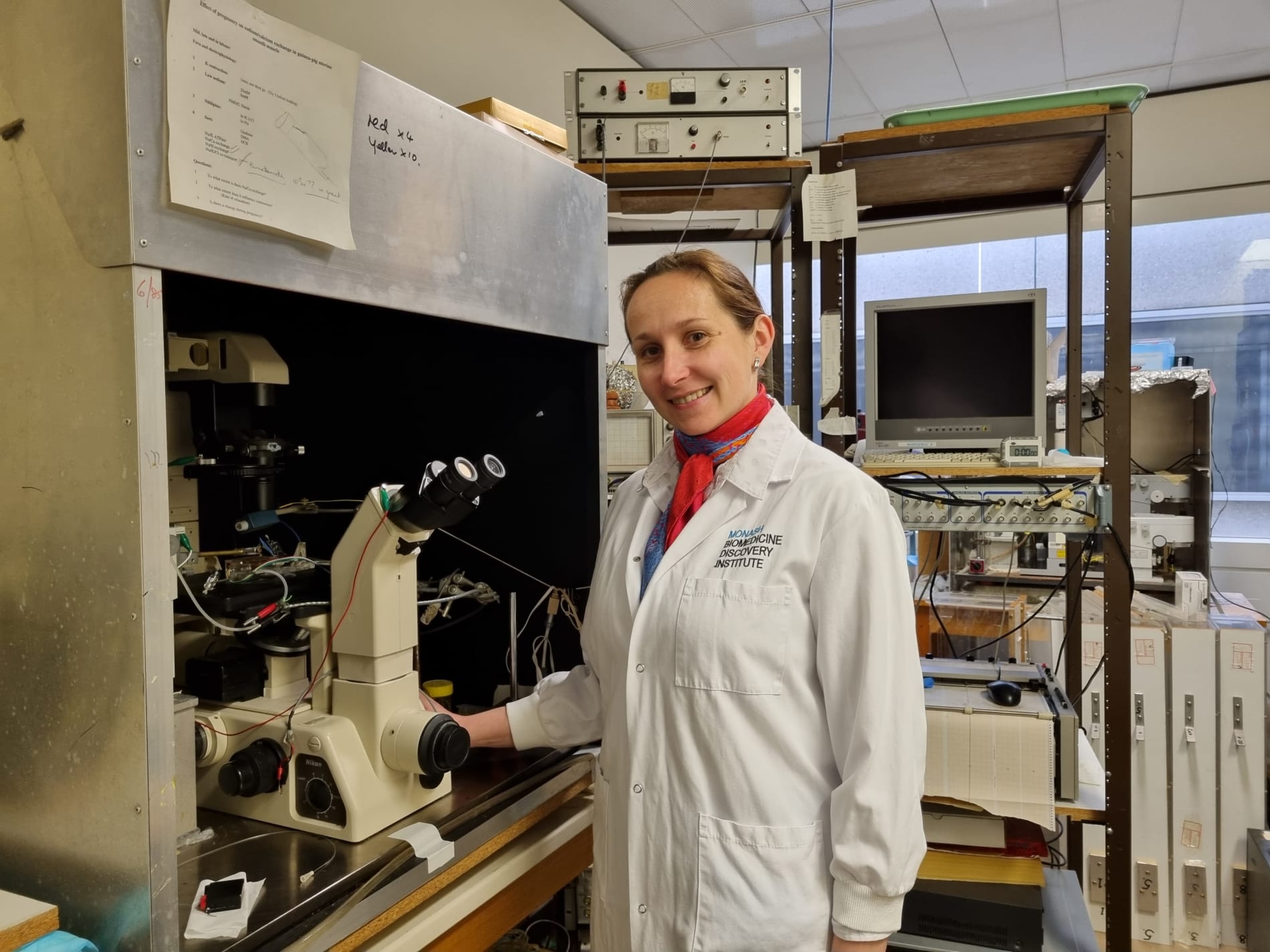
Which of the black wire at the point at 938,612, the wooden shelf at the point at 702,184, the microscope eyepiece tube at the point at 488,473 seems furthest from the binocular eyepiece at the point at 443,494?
the black wire at the point at 938,612

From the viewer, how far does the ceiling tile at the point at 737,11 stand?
3.16 m

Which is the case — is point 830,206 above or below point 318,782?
above

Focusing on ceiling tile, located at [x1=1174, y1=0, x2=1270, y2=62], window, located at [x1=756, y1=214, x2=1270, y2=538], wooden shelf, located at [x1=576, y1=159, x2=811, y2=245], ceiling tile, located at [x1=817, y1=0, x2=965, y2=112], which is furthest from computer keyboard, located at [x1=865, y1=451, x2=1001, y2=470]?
ceiling tile, located at [x1=1174, y1=0, x2=1270, y2=62]

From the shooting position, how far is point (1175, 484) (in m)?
3.05

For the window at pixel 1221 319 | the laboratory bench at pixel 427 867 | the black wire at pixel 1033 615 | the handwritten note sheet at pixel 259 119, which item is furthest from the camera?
the window at pixel 1221 319

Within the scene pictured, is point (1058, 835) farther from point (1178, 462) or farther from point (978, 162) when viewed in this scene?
point (1178, 462)

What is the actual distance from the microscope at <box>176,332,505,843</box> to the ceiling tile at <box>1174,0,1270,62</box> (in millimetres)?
3576

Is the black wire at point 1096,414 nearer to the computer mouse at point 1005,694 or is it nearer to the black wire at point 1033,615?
the black wire at point 1033,615

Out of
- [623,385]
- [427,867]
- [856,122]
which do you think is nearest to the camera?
[427,867]

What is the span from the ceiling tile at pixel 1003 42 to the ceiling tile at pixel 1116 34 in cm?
5

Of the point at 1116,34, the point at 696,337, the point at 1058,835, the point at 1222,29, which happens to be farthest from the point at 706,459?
the point at 1222,29

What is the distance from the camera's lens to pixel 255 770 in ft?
3.31

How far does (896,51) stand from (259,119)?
132 inches

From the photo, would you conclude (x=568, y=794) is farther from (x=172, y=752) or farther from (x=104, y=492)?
(x=104, y=492)
